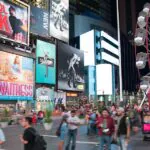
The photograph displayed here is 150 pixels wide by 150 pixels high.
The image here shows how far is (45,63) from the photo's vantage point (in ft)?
227

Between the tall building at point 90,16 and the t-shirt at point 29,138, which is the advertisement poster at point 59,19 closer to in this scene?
the tall building at point 90,16

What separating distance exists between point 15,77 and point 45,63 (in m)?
11.6

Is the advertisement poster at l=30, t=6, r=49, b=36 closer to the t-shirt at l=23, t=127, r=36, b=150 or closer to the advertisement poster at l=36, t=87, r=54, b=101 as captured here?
the advertisement poster at l=36, t=87, r=54, b=101

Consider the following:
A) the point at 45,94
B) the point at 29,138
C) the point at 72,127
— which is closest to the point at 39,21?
the point at 45,94

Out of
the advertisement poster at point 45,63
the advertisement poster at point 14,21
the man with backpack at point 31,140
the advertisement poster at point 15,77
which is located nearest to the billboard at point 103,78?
the advertisement poster at point 45,63

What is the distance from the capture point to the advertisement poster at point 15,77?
55.8 metres

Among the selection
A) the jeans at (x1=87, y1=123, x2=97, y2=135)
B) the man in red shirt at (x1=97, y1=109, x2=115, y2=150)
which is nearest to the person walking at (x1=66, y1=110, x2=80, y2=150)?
the man in red shirt at (x1=97, y1=109, x2=115, y2=150)

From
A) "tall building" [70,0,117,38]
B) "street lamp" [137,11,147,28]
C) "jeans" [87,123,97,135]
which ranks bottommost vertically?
"jeans" [87,123,97,135]

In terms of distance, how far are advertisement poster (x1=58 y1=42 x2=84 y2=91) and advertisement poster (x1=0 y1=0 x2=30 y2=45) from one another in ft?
51.8

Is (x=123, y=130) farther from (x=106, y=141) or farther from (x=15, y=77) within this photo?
(x=15, y=77)

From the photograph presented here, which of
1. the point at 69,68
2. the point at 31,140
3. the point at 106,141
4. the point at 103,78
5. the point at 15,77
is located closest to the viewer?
A: the point at 31,140

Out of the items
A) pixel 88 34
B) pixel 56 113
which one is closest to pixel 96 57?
pixel 88 34

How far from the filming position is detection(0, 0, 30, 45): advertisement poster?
182ft

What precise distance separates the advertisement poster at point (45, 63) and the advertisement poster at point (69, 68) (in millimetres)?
3422
